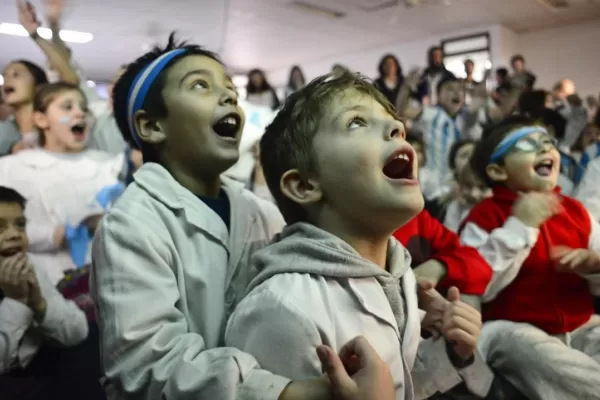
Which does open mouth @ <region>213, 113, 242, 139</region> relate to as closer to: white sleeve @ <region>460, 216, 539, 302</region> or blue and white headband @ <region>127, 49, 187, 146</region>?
blue and white headband @ <region>127, 49, 187, 146</region>

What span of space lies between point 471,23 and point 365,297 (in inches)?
177

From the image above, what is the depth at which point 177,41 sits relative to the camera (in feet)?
3.23

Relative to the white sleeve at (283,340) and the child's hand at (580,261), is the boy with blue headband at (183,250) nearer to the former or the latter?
the white sleeve at (283,340)

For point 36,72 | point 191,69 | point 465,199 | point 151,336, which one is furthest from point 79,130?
point 465,199

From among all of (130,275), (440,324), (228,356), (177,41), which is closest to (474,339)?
(440,324)

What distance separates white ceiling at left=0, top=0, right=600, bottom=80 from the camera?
209 centimetres

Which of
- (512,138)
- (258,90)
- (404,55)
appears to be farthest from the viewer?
(404,55)

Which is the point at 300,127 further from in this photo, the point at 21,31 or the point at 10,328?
the point at 21,31

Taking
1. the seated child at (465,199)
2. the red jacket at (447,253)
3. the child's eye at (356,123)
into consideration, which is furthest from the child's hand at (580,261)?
the child's eye at (356,123)

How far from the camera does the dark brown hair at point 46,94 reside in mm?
1400

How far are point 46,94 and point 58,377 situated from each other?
0.74 m

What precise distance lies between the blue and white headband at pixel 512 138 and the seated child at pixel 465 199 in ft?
1.20

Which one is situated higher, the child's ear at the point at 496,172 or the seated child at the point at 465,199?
the child's ear at the point at 496,172

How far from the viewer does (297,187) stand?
702 millimetres
